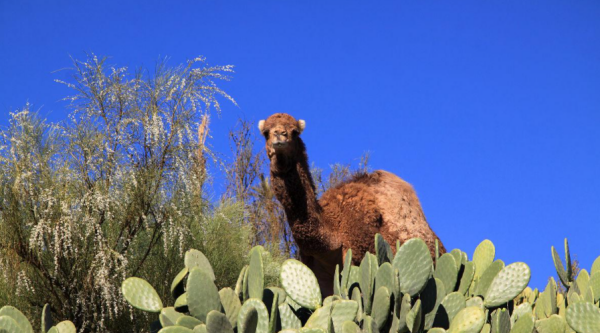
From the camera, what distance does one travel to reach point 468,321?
3.24 meters

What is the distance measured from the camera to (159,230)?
30.4 feet

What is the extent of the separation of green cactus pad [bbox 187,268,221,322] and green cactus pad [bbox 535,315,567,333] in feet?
6.19

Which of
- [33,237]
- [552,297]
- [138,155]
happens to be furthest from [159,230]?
[552,297]

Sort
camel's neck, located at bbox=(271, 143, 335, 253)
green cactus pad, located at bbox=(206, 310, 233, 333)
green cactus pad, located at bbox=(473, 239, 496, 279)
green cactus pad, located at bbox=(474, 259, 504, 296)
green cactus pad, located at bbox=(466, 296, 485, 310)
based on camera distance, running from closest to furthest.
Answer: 1. green cactus pad, located at bbox=(206, 310, 233, 333)
2. green cactus pad, located at bbox=(466, 296, 485, 310)
3. green cactus pad, located at bbox=(474, 259, 504, 296)
4. green cactus pad, located at bbox=(473, 239, 496, 279)
5. camel's neck, located at bbox=(271, 143, 335, 253)

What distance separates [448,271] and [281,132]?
3.39 m

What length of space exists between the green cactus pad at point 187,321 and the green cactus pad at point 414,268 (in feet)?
3.55

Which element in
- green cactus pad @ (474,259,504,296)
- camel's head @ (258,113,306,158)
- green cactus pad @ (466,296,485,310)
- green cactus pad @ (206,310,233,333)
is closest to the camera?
green cactus pad @ (206,310,233,333)

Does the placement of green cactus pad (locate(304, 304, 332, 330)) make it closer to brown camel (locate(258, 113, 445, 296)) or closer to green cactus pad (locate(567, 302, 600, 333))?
green cactus pad (locate(567, 302, 600, 333))

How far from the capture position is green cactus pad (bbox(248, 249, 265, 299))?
330cm

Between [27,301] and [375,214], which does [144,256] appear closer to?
[27,301]

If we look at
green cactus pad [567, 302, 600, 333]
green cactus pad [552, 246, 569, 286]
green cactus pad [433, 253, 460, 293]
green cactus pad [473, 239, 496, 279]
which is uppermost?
green cactus pad [552, 246, 569, 286]

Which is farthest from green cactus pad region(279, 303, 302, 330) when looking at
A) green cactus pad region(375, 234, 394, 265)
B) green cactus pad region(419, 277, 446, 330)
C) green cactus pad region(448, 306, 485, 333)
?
green cactus pad region(448, 306, 485, 333)

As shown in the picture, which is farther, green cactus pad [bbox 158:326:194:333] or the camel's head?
the camel's head

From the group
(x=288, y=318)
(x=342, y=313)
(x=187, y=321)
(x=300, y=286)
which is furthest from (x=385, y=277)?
(x=187, y=321)
